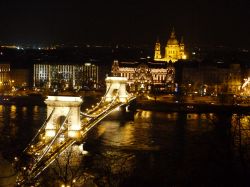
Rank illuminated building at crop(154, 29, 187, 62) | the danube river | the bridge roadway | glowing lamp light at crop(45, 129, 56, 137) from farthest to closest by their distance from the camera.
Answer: illuminated building at crop(154, 29, 187, 62), glowing lamp light at crop(45, 129, 56, 137), the bridge roadway, the danube river

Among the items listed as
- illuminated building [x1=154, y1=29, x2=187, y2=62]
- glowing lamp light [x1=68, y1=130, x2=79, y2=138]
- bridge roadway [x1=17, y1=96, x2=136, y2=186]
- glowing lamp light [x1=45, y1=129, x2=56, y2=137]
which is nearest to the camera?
bridge roadway [x1=17, y1=96, x2=136, y2=186]

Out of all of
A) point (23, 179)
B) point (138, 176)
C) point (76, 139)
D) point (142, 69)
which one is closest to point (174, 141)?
point (76, 139)

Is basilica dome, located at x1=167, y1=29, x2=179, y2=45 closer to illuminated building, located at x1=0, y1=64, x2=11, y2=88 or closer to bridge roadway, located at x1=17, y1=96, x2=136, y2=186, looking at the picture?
illuminated building, located at x1=0, y1=64, x2=11, y2=88

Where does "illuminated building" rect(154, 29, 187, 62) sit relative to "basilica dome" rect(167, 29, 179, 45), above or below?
below

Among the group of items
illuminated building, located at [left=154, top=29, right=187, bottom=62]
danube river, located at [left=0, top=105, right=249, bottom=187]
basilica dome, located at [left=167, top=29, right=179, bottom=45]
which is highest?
basilica dome, located at [left=167, top=29, right=179, bottom=45]

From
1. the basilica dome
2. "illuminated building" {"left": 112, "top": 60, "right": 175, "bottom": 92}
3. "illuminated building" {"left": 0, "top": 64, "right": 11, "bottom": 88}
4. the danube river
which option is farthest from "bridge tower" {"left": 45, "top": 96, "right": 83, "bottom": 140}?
the basilica dome

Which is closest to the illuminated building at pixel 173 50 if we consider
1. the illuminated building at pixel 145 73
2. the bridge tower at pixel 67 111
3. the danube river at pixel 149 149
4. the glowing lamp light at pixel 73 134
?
the illuminated building at pixel 145 73

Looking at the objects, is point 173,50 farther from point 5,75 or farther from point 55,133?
point 55,133
